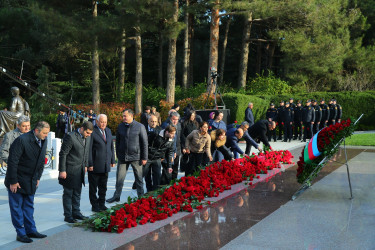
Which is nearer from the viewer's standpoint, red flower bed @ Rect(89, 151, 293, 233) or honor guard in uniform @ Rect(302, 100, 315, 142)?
red flower bed @ Rect(89, 151, 293, 233)

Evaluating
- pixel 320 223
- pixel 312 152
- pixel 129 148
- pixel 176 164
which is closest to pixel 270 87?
pixel 176 164

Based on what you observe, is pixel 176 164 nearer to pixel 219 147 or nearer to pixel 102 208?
pixel 219 147

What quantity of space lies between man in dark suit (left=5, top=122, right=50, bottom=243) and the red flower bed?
0.95 metres

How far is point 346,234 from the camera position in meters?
Answer: 6.42

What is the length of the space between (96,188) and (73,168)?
0.84 meters

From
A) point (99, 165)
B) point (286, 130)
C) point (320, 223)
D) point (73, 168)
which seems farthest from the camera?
point (286, 130)

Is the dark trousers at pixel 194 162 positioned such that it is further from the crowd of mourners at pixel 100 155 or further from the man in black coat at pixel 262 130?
the man in black coat at pixel 262 130

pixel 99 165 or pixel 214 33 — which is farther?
pixel 214 33

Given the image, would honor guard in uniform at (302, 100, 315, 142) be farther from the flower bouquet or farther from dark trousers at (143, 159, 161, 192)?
dark trousers at (143, 159, 161, 192)

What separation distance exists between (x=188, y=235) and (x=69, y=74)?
3564cm

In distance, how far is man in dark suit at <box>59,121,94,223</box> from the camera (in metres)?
7.19

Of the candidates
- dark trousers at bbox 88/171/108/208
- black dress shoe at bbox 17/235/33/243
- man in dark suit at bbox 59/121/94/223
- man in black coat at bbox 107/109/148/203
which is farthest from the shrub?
black dress shoe at bbox 17/235/33/243

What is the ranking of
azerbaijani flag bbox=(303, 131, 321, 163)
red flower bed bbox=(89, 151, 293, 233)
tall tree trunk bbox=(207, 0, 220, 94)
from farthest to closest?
tall tree trunk bbox=(207, 0, 220, 94) < azerbaijani flag bbox=(303, 131, 321, 163) < red flower bed bbox=(89, 151, 293, 233)

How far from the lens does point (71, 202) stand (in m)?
7.33
